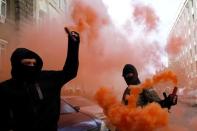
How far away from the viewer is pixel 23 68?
417 centimetres

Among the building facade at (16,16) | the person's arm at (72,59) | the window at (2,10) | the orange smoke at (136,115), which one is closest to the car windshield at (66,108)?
the orange smoke at (136,115)

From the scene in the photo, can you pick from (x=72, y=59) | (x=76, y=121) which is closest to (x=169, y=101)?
(x=72, y=59)

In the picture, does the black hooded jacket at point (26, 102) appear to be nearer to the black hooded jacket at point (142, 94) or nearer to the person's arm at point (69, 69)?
the person's arm at point (69, 69)

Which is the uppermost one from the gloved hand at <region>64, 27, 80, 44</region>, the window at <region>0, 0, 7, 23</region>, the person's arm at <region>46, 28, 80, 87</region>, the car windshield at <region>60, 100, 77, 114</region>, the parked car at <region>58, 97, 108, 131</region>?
the window at <region>0, 0, 7, 23</region>

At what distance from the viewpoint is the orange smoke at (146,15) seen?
1978 centimetres

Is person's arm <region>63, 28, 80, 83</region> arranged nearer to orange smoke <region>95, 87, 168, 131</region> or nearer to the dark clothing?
orange smoke <region>95, 87, 168, 131</region>

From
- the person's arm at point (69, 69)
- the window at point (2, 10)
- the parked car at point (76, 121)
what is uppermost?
the window at point (2, 10)

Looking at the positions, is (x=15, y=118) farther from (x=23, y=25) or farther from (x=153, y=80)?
(x=23, y=25)

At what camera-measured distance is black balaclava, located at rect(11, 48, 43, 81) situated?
4.17 meters

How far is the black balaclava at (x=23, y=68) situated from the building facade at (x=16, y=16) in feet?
50.2

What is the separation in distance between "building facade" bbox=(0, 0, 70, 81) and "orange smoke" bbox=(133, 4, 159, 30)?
9.66 feet

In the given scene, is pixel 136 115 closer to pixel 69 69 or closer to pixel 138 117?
pixel 138 117

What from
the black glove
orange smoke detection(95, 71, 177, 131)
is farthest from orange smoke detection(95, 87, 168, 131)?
the black glove

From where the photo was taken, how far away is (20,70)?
4203mm
